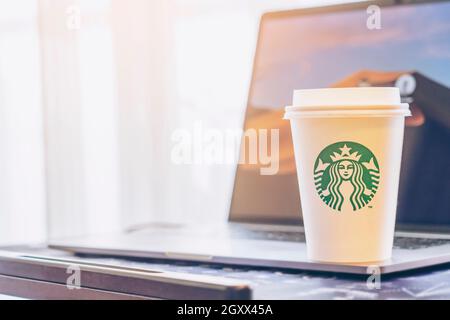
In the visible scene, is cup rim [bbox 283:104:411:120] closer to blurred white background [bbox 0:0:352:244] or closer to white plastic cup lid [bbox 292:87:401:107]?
white plastic cup lid [bbox 292:87:401:107]

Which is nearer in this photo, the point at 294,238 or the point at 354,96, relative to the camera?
the point at 354,96

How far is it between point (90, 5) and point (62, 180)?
1.59 ft

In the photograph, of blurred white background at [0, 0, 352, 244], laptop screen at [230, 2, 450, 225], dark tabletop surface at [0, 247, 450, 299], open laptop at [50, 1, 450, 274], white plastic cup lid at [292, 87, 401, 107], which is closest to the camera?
dark tabletop surface at [0, 247, 450, 299]

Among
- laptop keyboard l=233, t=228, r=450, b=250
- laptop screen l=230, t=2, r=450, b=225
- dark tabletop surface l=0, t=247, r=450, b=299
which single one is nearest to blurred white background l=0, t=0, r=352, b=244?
laptop screen l=230, t=2, r=450, b=225

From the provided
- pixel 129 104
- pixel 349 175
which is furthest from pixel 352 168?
pixel 129 104

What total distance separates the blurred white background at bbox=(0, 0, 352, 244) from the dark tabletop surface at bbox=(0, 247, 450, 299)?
3.95 feet

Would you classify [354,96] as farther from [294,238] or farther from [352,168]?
[294,238]

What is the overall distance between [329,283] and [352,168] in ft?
0.37

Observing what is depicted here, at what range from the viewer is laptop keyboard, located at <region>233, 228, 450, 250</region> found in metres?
0.83

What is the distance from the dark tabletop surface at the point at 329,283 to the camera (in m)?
0.63

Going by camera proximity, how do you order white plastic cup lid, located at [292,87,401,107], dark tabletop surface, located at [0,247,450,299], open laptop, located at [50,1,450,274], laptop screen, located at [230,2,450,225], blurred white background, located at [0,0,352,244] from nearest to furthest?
dark tabletop surface, located at [0,247,450,299], white plastic cup lid, located at [292,87,401,107], open laptop, located at [50,1,450,274], laptop screen, located at [230,2,450,225], blurred white background, located at [0,0,352,244]

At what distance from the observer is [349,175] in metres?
0.73

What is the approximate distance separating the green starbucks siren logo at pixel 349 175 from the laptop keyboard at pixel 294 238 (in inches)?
4.3
